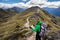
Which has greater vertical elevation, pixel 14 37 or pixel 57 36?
pixel 57 36

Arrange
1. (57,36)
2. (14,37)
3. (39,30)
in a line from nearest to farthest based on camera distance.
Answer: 1. (39,30)
2. (57,36)
3. (14,37)

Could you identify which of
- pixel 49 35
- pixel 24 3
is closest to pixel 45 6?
pixel 24 3

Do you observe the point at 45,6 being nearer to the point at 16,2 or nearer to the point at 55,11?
the point at 55,11

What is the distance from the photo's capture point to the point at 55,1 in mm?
22047

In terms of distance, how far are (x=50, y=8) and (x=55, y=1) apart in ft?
2.84

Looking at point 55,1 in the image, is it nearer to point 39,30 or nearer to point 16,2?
point 16,2

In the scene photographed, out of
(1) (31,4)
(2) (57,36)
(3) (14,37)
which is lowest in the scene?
(3) (14,37)

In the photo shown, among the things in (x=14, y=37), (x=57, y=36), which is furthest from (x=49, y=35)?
(x=14, y=37)

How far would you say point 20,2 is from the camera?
21.9 meters

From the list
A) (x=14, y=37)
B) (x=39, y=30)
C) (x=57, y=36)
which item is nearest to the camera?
(x=39, y=30)

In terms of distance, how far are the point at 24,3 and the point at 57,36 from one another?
27.1ft

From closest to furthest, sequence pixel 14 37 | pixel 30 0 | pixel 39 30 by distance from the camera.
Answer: pixel 39 30 → pixel 30 0 → pixel 14 37

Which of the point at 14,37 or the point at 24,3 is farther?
the point at 14,37

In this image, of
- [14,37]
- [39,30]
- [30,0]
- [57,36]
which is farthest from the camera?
[14,37]
